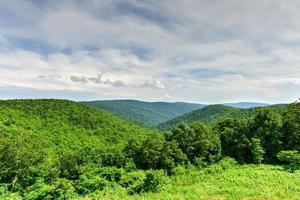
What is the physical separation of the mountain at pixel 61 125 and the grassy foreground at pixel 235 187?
159ft

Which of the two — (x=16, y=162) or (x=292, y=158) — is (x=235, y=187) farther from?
(x=16, y=162)

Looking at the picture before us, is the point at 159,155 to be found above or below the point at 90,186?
above

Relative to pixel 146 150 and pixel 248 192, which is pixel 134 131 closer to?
pixel 146 150

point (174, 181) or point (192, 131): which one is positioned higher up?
point (192, 131)

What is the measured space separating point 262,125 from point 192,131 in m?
11.4

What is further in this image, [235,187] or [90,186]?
[90,186]

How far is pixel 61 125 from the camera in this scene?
107125 millimetres

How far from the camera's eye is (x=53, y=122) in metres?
107

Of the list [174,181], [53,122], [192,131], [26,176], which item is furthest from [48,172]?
[53,122]

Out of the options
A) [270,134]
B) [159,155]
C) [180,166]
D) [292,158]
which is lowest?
[180,166]

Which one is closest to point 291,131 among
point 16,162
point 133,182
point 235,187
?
point 235,187

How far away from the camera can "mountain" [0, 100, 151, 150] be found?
92688 millimetres

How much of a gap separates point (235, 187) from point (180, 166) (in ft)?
48.8

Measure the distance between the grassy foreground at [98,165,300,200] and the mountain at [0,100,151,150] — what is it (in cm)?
4846
